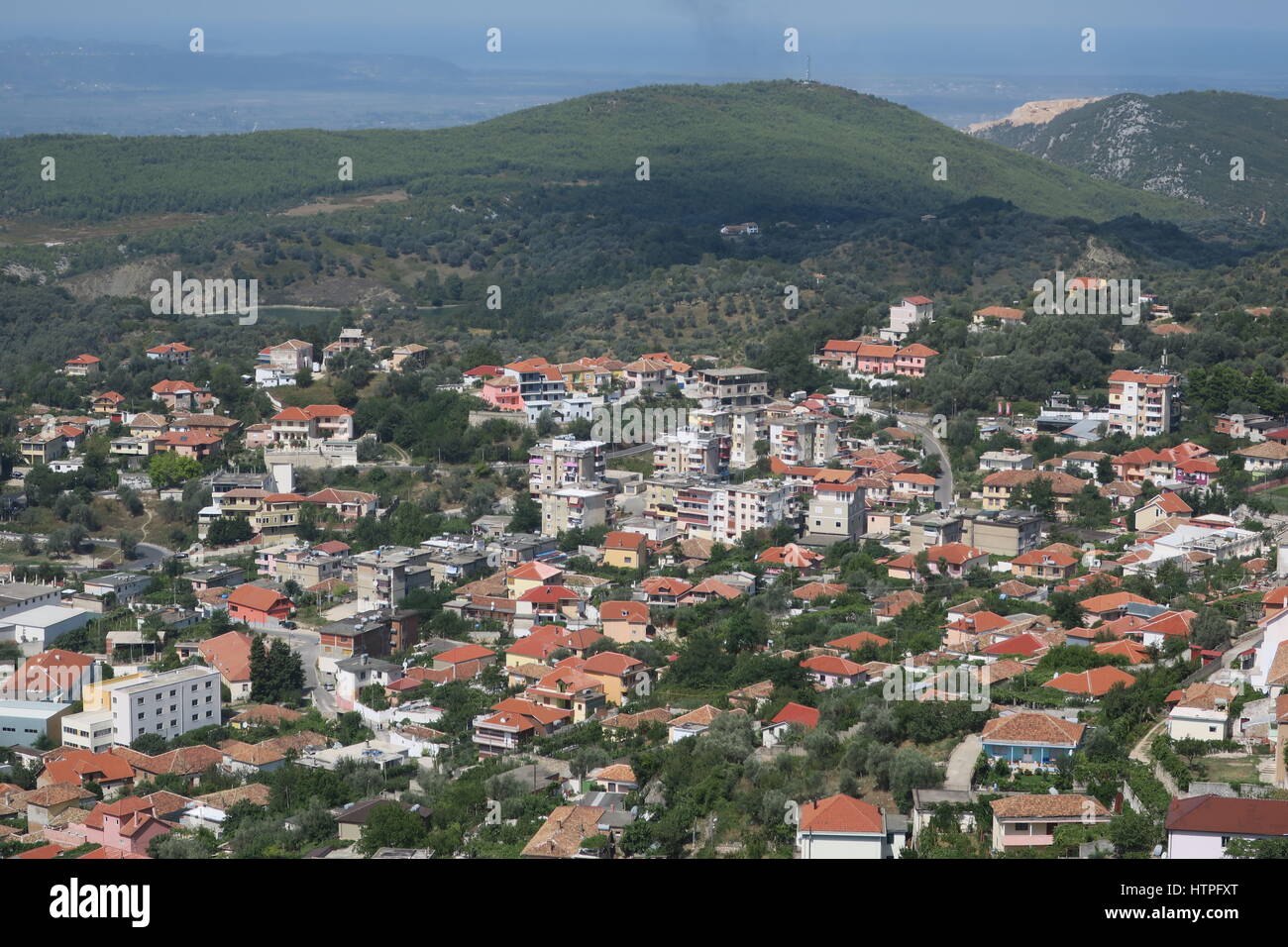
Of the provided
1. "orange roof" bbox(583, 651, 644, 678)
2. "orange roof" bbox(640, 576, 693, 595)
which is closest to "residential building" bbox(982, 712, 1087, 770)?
"orange roof" bbox(583, 651, 644, 678)

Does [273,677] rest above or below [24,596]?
below

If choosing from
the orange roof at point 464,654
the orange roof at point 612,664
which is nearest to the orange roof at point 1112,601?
the orange roof at point 612,664

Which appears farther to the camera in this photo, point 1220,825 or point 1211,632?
point 1211,632

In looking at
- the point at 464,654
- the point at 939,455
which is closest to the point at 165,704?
the point at 464,654

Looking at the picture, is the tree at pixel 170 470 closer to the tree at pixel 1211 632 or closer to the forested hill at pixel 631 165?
the tree at pixel 1211 632

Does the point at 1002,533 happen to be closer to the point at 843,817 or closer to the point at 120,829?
the point at 843,817
